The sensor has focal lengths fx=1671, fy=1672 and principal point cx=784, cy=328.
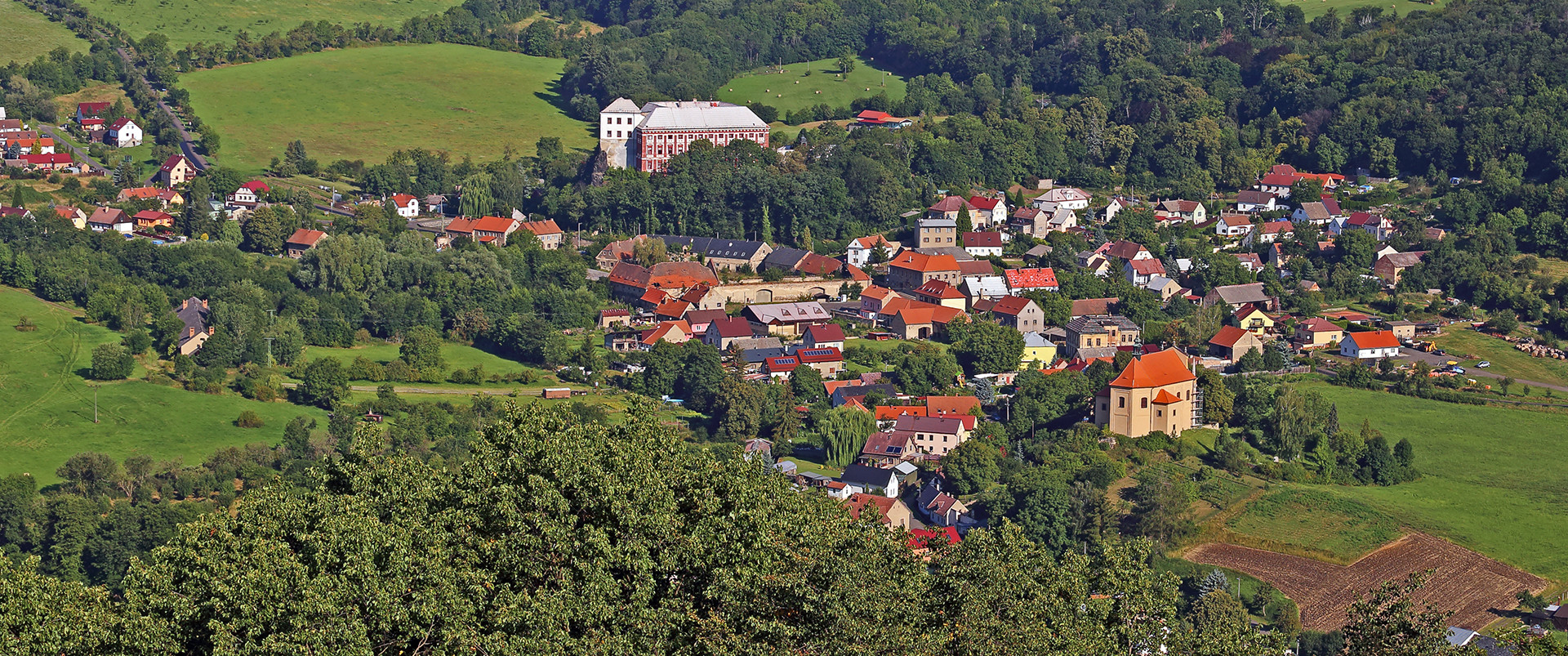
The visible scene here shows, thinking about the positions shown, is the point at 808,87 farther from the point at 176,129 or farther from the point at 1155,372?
the point at 1155,372

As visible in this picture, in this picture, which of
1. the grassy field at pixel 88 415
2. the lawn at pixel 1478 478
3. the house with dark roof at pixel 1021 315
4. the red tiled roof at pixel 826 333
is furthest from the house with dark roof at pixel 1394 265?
the grassy field at pixel 88 415

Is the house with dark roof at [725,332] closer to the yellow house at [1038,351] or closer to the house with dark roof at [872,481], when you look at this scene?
the yellow house at [1038,351]

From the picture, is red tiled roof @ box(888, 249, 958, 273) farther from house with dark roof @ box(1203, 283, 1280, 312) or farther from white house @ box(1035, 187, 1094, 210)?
white house @ box(1035, 187, 1094, 210)

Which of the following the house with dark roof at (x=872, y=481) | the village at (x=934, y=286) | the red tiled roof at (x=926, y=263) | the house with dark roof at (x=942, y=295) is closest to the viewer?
the house with dark roof at (x=872, y=481)

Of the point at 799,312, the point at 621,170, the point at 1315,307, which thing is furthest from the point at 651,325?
the point at 1315,307

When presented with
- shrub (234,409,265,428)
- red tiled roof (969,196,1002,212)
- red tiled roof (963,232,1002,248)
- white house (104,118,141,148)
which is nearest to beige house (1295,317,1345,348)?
red tiled roof (963,232,1002,248)

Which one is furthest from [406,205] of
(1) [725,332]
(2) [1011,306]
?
(2) [1011,306]
